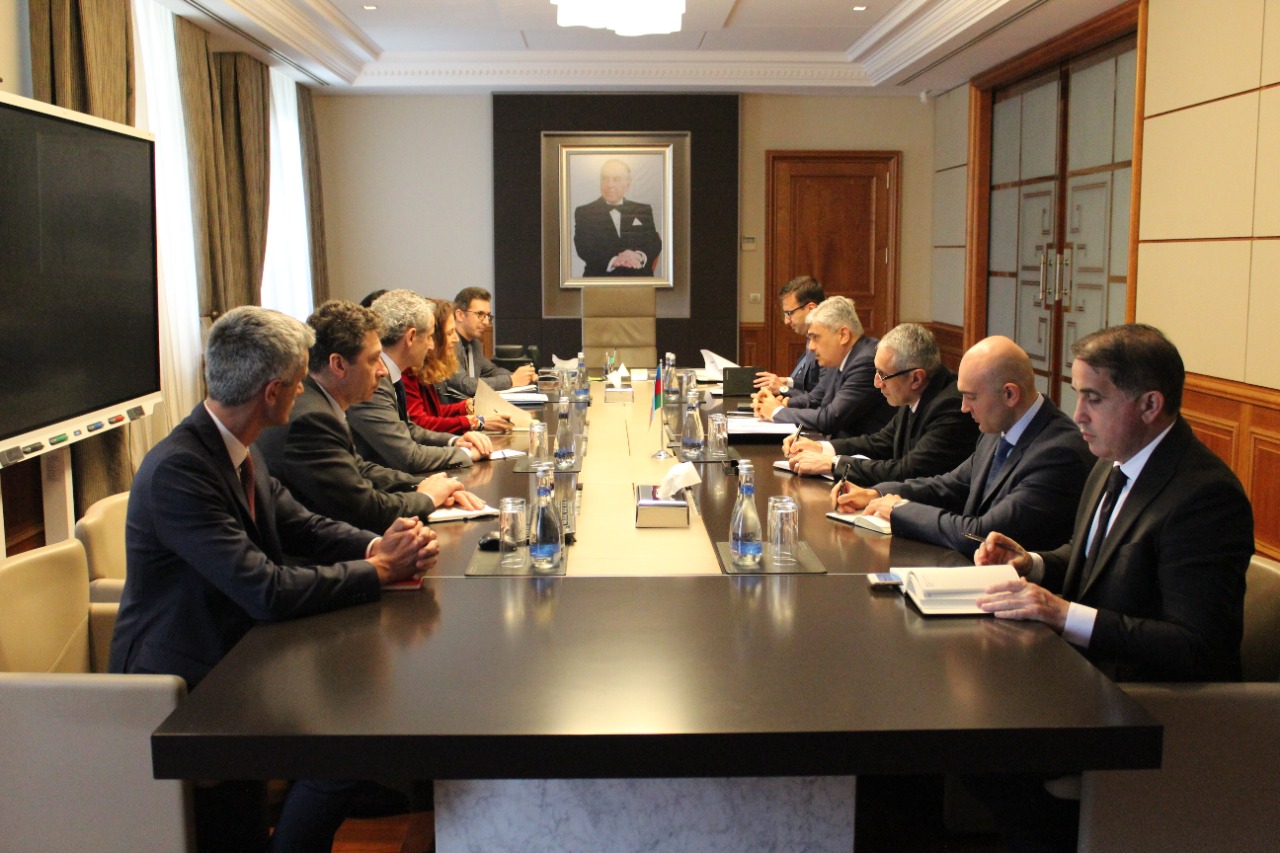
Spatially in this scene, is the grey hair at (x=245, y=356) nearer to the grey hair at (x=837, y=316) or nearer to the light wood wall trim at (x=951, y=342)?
the grey hair at (x=837, y=316)

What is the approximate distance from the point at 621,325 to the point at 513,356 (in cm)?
83

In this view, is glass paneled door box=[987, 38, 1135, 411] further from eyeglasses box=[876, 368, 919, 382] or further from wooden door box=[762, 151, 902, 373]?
eyeglasses box=[876, 368, 919, 382]

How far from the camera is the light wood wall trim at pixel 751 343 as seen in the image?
995 cm

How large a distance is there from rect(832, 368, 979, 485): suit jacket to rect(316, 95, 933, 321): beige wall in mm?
5999

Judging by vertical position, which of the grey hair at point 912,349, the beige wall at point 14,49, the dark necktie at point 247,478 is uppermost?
the beige wall at point 14,49

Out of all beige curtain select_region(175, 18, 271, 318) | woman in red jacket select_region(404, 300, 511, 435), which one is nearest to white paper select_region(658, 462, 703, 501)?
woman in red jacket select_region(404, 300, 511, 435)

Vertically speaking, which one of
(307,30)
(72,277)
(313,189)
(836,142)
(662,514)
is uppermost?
(307,30)

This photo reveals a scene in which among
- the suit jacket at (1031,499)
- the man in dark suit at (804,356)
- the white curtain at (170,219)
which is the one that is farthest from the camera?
the man in dark suit at (804,356)

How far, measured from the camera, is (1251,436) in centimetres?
507

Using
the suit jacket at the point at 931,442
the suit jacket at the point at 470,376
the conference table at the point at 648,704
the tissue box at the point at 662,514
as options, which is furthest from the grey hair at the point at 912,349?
the suit jacket at the point at 470,376

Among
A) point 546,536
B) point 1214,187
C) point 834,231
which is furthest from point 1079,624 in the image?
point 834,231

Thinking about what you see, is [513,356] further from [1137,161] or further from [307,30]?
[1137,161]

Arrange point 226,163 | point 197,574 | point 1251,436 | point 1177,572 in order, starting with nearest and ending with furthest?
point 1177,572 < point 197,574 < point 1251,436 < point 226,163

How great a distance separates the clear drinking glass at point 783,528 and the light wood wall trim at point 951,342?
673cm
